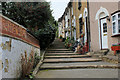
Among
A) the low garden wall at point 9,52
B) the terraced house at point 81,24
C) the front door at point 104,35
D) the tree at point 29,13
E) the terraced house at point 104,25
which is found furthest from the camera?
the tree at point 29,13

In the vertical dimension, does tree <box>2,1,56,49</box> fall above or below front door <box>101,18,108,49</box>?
above

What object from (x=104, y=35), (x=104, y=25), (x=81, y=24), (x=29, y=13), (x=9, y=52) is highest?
(x=29, y=13)

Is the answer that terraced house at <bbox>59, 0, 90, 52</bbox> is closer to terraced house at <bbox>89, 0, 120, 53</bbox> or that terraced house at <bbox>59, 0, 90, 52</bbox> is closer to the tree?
terraced house at <bbox>89, 0, 120, 53</bbox>

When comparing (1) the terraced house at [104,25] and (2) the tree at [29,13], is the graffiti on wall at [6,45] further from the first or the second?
(2) the tree at [29,13]

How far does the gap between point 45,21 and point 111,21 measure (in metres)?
6.11

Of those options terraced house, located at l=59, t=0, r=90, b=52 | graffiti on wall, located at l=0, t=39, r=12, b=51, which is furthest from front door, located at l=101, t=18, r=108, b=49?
graffiti on wall, located at l=0, t=39, r=12, b=51

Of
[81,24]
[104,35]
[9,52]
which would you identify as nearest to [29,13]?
[81,24]

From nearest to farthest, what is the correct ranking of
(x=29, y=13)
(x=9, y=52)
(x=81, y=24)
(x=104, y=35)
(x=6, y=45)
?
(x=6, y=45) → (x=9, y=52) → (x=104, y=35) → (x=29, y=13) → (x=81, y=24)

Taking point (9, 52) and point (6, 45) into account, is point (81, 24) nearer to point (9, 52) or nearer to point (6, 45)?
point (9, 52)

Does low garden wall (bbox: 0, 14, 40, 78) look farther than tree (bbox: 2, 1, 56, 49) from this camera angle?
No

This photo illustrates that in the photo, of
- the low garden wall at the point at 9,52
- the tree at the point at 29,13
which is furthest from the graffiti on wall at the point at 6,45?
the tree at the point at 29,13

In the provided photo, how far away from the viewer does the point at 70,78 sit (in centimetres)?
388

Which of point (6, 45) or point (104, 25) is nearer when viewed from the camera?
point (6, 45)

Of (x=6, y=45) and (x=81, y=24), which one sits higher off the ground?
(x=81, y=24)
